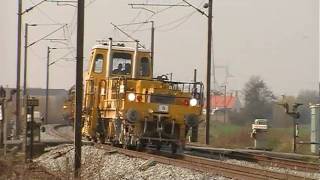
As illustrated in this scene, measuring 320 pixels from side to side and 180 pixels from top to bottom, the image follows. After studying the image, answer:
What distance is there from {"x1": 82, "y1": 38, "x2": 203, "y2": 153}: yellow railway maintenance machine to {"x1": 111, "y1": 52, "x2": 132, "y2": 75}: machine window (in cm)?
9

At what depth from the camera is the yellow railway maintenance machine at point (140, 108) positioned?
18875 mm

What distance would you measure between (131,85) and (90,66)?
2580mm

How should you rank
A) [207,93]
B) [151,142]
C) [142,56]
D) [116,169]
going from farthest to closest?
1. [207,93]
2. [142,56]
3. [151,142]
4. [116,169]

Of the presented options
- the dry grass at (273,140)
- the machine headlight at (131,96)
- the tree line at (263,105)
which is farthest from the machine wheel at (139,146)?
the tree line at (263,105)

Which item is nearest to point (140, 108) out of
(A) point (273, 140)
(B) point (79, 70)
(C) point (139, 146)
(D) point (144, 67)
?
(C) point (139, 146)

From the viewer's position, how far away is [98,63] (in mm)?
21672

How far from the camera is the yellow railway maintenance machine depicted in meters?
18.9

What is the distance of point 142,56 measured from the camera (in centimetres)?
2181

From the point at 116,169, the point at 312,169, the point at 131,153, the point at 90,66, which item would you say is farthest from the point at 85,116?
the point at 312,169

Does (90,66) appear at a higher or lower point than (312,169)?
higher

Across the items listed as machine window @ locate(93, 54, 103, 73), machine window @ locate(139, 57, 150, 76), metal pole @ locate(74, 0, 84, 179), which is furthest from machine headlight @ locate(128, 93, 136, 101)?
metal pole @ locate(74, 0, 84, 179)

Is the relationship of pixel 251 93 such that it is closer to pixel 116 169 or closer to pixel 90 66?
pixel 90 66

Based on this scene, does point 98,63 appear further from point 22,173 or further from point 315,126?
point 315,126

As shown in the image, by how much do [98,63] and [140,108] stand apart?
11.6ft
